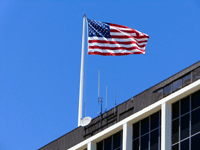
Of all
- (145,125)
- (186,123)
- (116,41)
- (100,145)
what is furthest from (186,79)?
(116,41)

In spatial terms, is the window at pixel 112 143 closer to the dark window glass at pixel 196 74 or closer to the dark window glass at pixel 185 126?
the dark window glass at pixel 185 126

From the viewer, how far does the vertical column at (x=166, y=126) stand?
51.9m

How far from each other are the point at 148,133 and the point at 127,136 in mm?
2086

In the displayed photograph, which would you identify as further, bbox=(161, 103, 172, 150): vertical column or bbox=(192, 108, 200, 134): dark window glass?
bbox=(161, 103, 172, 150): vertical column

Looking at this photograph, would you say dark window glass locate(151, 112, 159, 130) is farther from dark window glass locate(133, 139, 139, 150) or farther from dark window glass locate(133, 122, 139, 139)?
dark window glass locate(133, 139, 139, 150)

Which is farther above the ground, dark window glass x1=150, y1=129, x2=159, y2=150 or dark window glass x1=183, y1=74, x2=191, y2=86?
dark window glass x1=183, y1=74, x2=191, y2=86

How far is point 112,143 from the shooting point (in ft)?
189

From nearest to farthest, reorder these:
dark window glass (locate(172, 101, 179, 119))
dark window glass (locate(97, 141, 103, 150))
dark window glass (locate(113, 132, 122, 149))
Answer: dark window glass (locate(172, 101, 179, 119))
dark window glass (locate(113, 132, 122, 149))
dark window glass (locate(97, 141, 103, 150))

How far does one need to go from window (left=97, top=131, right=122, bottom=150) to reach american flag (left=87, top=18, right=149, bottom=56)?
7.67 metres

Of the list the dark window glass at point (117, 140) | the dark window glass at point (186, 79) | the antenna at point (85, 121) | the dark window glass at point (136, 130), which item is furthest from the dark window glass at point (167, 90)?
the antenna at point (85, 121)

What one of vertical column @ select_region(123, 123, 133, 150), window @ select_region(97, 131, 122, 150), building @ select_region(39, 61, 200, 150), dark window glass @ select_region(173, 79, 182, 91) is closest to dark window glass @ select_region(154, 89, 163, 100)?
building @ select_region(39, 61, 200, 150)

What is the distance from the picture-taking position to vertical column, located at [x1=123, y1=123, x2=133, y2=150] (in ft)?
182

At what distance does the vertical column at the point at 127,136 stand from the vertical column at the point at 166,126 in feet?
12.8

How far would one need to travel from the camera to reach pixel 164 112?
5297 centimetres
